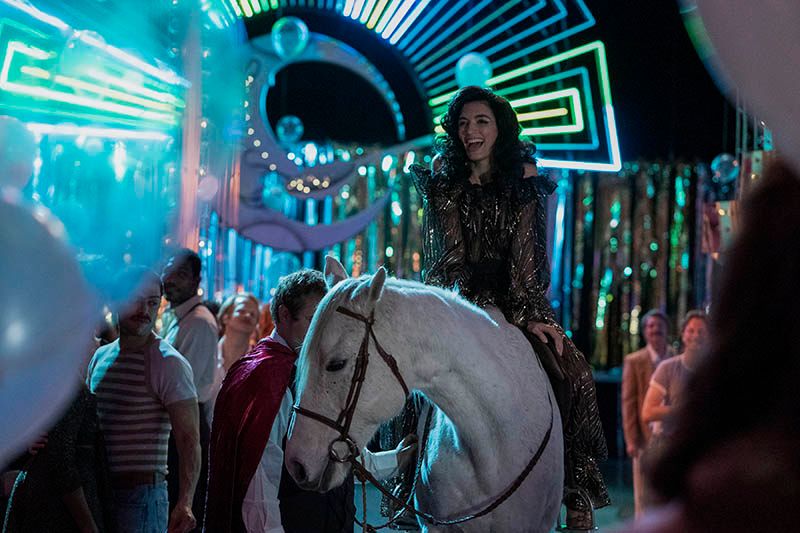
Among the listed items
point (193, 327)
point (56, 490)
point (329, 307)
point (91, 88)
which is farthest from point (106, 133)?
point (329, 307)

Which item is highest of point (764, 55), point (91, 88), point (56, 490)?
point (91, 88)

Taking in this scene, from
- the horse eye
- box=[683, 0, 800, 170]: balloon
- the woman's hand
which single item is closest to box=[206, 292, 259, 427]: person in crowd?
the woman's hand

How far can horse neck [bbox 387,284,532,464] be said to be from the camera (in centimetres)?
341

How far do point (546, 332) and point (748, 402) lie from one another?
10.0 feet

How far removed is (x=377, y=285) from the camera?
3.29m

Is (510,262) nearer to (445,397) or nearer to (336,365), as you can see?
(445,397)

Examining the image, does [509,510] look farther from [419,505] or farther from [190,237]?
[190,237]

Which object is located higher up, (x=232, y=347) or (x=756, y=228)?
(x=756, y=228)

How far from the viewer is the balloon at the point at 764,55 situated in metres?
1.03

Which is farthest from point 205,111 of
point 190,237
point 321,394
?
point 321,394

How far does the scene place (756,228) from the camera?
3.01 ft

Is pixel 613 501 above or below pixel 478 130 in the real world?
below

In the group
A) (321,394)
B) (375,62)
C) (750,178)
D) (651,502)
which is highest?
(375,62)

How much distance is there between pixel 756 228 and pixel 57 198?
934cm
